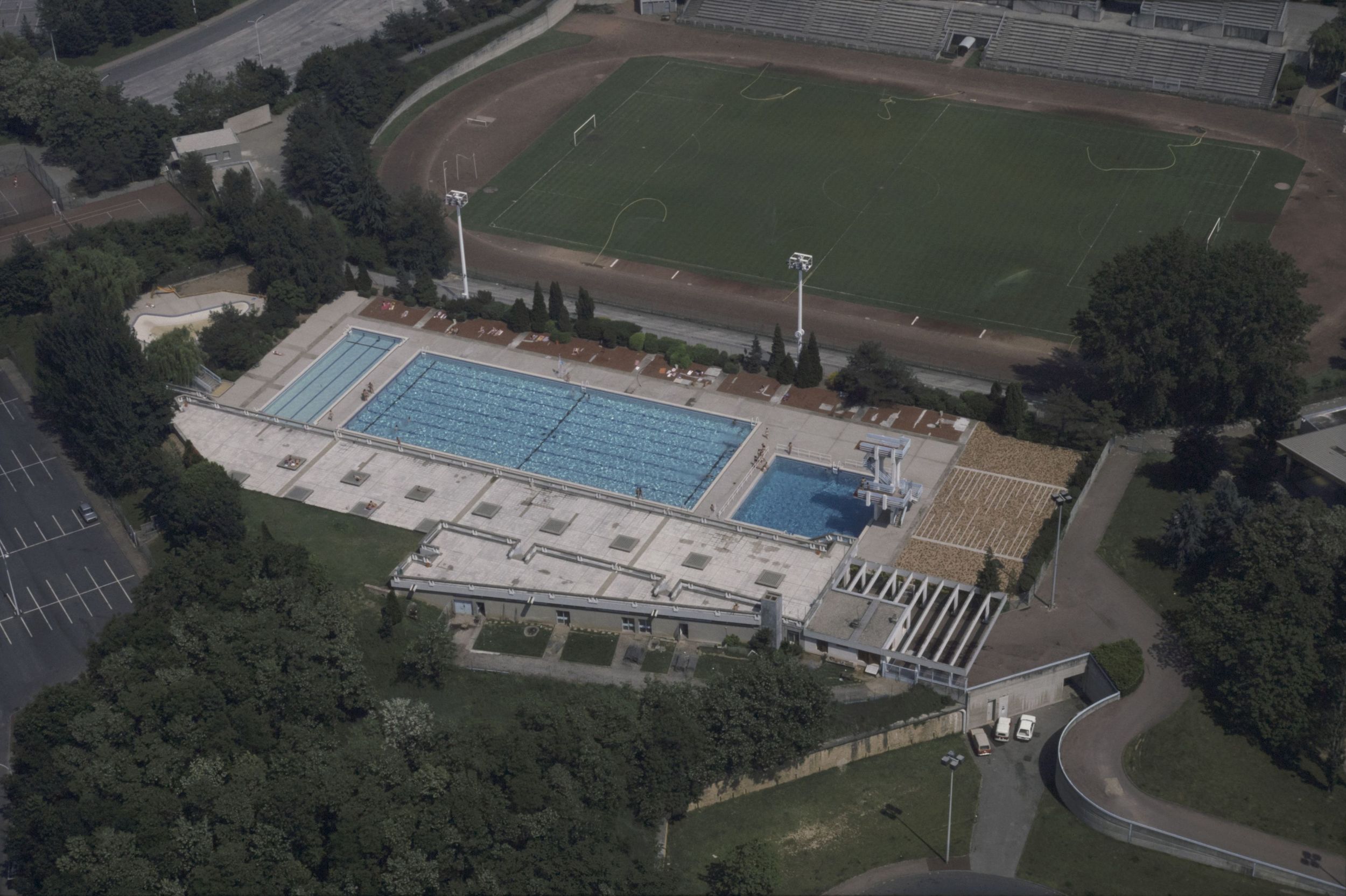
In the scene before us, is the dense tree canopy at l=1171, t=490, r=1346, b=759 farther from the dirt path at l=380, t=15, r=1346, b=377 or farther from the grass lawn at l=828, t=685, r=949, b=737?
the dirt path at l=380, t=15, r=1346, b=377

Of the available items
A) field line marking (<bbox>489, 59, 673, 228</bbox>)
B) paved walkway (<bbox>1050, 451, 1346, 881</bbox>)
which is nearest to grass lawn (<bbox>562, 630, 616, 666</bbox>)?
paved walkway (<bbox>1050, 451, 1346, 881</bbox>)

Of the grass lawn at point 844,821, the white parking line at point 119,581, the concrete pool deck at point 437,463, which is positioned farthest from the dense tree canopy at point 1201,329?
the white parking line at point 119,581

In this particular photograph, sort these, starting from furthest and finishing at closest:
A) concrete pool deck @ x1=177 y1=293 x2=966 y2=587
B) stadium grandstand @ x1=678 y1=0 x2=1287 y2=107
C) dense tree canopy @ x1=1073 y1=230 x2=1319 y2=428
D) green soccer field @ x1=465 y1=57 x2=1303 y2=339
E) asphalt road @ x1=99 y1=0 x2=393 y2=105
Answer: asphalt road @ x1=99 y1=0 x2=393 y2=105 → stadium grandstand @ x1=678 y1=0 x2=1287 y2=107 → green soccer field @ x1=465 y1=57 x2=1303 y2=339 → dense tree canopy @ x1=1073 y1=230 x2=1319 y2=428 → concrete pool deck @ x1=177 y1=293 x2=966 y2=587

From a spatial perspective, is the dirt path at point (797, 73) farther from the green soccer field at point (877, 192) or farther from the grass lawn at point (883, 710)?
the grass lawn at point (883, 710)

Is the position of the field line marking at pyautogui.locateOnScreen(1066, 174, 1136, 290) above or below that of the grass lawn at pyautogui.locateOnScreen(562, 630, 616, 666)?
above

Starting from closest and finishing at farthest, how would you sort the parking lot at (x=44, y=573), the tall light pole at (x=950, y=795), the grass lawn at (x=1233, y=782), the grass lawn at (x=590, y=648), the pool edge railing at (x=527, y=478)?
the tall light pole at (x=950, y=795) → the grass lawn at (x=1233, y=782) → the grass lawn at (x=590, y=648) → the parking lot at (x=44, y=573) → the pool edge railing at (x=527, y=478)


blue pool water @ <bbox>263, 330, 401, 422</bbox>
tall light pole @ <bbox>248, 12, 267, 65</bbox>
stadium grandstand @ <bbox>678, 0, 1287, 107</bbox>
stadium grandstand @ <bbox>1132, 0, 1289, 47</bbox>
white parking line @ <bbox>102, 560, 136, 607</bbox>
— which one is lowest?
white parking line @ <bbox>102, 560, 136, 607</bbox>

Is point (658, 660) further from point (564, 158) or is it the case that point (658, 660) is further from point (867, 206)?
point (564, 158)
